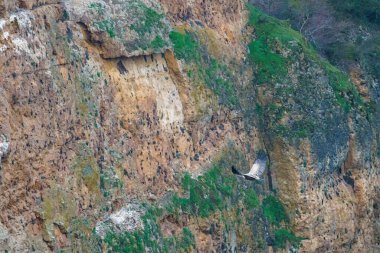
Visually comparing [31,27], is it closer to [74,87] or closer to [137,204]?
[74,87]

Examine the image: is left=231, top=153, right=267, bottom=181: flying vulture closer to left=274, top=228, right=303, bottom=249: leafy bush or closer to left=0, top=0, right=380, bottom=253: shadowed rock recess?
left=0, top=0, right=380, bottom=253: shadowed rock recess

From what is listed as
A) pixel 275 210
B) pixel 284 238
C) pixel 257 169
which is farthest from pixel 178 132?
pixel 284 238

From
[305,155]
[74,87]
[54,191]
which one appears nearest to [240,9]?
[305,155]

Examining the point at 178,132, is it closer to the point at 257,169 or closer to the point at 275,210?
the point at 257,169

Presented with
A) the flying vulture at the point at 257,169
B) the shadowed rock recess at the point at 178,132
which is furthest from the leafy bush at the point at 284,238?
the flying vulture at the point at 257,169

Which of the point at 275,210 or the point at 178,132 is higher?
the point at 178,132

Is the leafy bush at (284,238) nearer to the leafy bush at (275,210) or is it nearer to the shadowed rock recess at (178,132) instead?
the shadowed rock recess at (178,132)

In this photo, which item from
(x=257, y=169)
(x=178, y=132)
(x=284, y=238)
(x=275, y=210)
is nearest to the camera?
(x=178, y=132)
